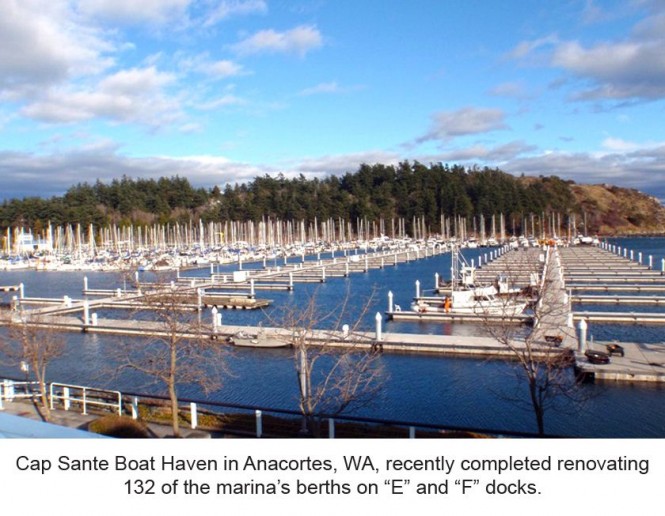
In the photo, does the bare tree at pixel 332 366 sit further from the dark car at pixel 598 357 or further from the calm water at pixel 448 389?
the dark car at pixel 598 357

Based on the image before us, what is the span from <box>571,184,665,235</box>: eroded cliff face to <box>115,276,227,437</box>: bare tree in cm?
14019

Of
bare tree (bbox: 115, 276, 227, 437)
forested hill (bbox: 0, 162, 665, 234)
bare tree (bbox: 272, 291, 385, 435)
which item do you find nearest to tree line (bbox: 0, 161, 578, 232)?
forested hill (bbox: 0, 162, 665, 234)

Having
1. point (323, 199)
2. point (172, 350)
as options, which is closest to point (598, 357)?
point (172, 350)

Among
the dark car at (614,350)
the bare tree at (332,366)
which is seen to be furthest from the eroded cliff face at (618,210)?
the bare tree at (332,366)

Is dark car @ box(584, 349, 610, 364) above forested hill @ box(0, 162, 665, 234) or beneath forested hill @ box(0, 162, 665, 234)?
beneath

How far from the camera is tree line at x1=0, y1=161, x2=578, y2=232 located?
121000 millimetres

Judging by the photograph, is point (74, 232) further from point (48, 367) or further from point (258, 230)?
point (48, 367)

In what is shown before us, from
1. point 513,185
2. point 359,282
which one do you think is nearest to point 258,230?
point 513,185

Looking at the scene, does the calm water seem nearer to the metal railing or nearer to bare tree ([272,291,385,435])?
bare tree ([272,291,385,435])

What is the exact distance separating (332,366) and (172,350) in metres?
9.19

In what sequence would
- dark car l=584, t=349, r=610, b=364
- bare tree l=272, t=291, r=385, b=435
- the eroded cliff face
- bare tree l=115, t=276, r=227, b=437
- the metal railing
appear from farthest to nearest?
1. the eroded cliff face
2. dark car l=584, t=349, r=610, b=364
3. the metal railing
4. bare tree l=115, t=276, r=227, b=437
5. bare tree l=272, t=291, r=385, b=435

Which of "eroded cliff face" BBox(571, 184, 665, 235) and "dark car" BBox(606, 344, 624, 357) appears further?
"eroded cliff face" BBox(571, 184, 665, 235)

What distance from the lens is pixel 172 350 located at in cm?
1167
